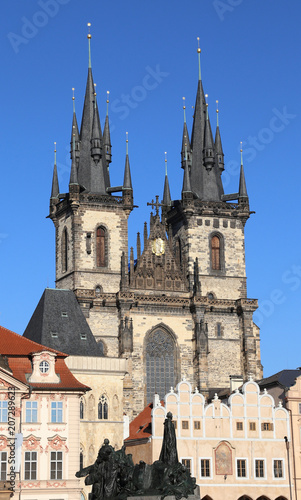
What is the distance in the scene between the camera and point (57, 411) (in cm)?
5416

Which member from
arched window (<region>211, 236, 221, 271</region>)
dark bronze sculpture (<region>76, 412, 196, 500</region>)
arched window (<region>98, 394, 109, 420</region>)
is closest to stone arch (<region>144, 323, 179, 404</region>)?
arched window (<region>211, 236, 221, 271</region>)

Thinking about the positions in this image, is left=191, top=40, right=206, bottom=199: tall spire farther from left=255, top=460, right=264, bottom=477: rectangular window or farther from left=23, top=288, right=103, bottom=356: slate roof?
left=255, top=460, right=264, bottom=477: rectangular window

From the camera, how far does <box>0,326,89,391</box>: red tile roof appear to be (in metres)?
54.2

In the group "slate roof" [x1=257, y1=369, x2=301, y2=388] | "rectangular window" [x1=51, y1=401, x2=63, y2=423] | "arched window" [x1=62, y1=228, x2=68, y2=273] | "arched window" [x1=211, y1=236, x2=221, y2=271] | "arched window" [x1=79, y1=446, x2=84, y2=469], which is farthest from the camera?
"arched window" [x1=211, y1=236, x2=221, y2=271]

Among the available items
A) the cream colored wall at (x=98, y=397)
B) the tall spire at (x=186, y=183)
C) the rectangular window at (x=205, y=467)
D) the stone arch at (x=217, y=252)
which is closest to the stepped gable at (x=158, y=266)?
the stone arch at (x=217, y=252)

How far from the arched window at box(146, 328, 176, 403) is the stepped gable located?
3700 millimetres

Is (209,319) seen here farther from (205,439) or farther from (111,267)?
(205,439)

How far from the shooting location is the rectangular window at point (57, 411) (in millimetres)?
53938

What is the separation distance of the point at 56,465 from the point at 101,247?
1192 inches

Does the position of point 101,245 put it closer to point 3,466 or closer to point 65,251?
point 65,251

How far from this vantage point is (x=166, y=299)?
3140 inches

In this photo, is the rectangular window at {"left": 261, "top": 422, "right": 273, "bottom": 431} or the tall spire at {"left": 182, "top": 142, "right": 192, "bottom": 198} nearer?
the rectangular window at {"left": 261, "top": 422, "right": 273, "bottom": 431}

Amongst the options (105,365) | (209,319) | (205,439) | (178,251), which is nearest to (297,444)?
(205,439)

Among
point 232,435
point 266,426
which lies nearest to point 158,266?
point 266,426
